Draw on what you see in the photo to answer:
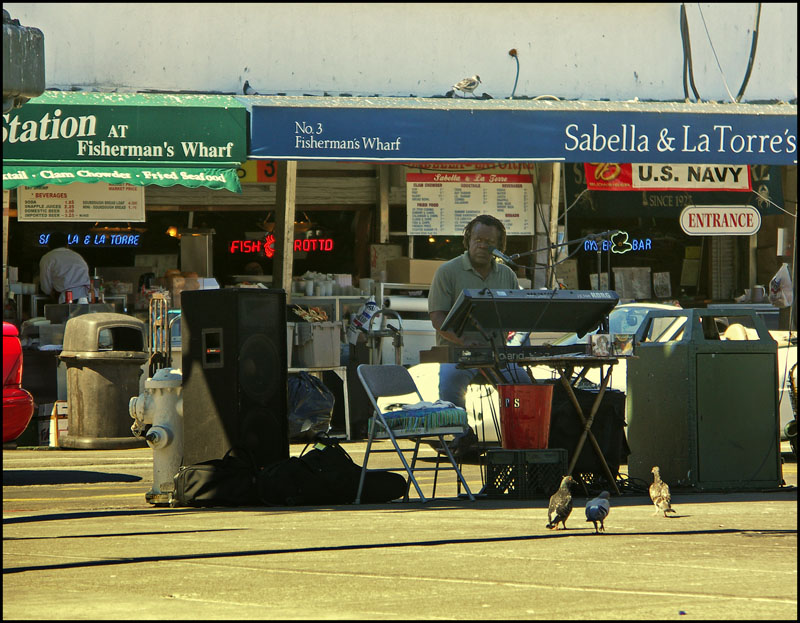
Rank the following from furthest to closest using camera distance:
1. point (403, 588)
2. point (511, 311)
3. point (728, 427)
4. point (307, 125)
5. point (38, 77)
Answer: point (307, 125)
point (728, 427)
point (511, 311)
point (38, 77)
point (403, 588)

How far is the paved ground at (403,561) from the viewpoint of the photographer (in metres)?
4.63

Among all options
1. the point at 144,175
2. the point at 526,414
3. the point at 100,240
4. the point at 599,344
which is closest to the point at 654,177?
the point at 144,175

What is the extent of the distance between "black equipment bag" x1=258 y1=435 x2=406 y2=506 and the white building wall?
305 inches

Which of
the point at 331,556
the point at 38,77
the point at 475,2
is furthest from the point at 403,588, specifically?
the point at 475,2

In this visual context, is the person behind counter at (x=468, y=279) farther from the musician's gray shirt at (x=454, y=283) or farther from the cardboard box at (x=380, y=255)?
the cardboard box at (x=380, y=255)

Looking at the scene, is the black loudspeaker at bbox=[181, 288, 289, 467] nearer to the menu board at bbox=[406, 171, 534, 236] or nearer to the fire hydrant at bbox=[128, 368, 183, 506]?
the fire hydrant at bbox=[128, 368, 183, 506]

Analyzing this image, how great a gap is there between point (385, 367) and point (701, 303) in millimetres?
9872

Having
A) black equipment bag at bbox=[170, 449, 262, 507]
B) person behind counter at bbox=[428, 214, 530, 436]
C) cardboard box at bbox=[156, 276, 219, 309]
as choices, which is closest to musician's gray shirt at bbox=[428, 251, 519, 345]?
person behind counter at bbox=[428, 214, 530, 436]

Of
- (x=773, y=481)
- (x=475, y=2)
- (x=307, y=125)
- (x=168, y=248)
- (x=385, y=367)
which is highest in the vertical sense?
(x=475, y=2)

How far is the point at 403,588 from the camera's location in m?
5.04

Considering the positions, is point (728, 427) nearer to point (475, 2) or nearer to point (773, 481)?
point (773, 481)

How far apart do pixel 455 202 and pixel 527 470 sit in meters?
8.16

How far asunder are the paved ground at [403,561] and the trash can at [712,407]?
0.24 metres

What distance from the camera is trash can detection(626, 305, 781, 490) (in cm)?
891
